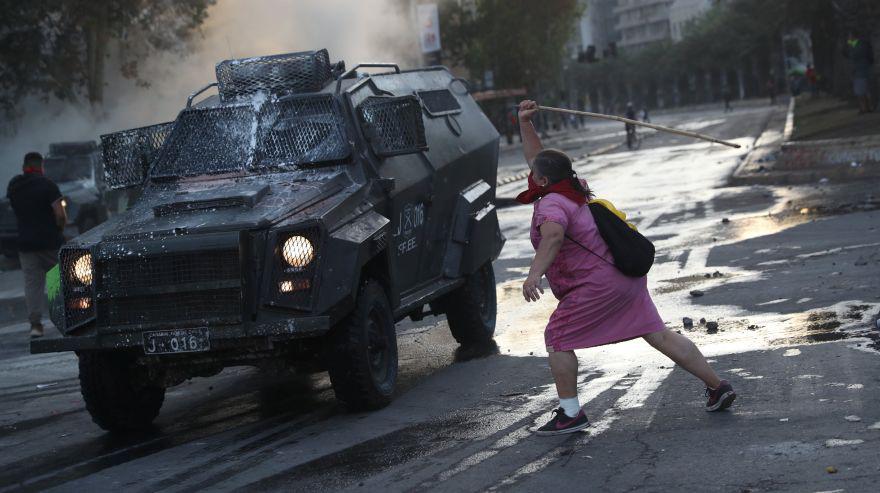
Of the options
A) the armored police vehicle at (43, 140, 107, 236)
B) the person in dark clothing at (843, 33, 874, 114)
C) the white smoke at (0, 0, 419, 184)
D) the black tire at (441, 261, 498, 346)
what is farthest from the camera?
the white smoke at (0, 0, 419, 184)

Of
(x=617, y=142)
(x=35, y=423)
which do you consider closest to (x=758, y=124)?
(x=617, y=142)

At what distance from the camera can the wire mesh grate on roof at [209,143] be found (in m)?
9.35

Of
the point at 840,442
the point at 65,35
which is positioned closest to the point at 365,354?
the point at 840,442

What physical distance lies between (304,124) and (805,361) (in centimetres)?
372

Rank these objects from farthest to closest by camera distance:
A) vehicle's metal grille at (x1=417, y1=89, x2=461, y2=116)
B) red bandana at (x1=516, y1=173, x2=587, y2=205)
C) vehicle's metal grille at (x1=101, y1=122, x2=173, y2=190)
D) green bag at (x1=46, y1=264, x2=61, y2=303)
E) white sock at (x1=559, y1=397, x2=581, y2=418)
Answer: vehicle's metal grille at (x1=417, y1=89, x2=461, y2=116), vehicle's metal grille at (x1=101, y1=122, x2=173, y2=190), green bag at (x1=46, y1=264, x2=61, y2=303), red bandana at (x1=516, y1=173, x2=587, y2=205), white sock at (x1=559, y1=397, x2=581, y2=418)

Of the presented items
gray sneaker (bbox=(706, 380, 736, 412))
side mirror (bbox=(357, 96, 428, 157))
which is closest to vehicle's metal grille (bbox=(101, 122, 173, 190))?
side mirror (bbox=(357, 96, 428, 157))

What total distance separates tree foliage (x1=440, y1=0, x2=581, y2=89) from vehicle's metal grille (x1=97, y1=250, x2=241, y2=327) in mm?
61748

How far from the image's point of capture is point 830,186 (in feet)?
69.8

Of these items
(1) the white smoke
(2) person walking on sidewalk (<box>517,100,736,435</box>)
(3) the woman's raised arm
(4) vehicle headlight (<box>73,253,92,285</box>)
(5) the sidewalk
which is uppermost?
(1) the white smoke

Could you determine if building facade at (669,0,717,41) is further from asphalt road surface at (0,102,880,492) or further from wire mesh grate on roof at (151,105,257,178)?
wire mesh grate on roof at (151,105,257,178)

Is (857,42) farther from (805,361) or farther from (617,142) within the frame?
(805,361)

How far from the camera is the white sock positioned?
7004mm

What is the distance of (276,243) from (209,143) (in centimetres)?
199

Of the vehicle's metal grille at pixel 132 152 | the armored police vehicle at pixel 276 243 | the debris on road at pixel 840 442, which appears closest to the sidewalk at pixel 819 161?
the armored police vehicle at pixel 276 243
